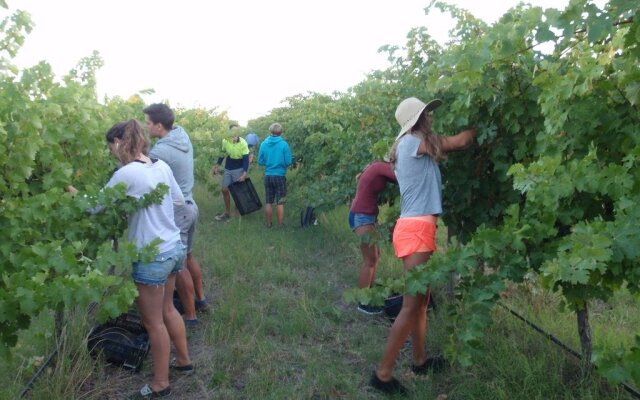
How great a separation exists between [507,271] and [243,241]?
6.18 meters

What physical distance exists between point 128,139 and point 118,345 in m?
1.51

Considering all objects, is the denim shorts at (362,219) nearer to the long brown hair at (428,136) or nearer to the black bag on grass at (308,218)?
the long brown hair at (428,136)

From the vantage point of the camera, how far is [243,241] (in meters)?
8.83

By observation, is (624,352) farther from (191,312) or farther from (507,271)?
(191,312)

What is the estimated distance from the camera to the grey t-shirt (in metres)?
3.82

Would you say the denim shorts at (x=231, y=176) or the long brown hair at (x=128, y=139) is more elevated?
the long brown hair at (x=128, y=139)

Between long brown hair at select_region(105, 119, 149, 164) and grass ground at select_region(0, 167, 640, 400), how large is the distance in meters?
1.23

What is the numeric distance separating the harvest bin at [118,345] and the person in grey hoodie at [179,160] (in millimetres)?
763

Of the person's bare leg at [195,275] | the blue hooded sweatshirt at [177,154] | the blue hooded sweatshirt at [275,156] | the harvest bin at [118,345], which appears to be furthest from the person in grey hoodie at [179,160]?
the blue hooded sweatshirt at [275,156]

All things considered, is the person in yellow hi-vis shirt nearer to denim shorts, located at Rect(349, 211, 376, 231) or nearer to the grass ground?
the grass ground

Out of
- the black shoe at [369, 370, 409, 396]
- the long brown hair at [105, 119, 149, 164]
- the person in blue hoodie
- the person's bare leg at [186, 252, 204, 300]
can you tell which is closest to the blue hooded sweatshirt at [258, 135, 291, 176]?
the person in blue hoodie

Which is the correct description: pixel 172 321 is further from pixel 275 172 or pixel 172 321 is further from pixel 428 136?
pixel 275 172

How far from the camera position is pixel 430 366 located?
166 inches

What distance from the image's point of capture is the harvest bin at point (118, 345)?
437cm
